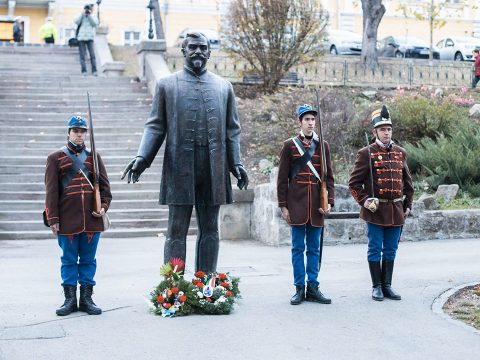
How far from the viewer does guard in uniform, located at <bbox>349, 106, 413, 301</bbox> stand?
910 centimetres

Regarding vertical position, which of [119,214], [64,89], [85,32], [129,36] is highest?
[129,36]

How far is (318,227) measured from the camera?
8.88 m

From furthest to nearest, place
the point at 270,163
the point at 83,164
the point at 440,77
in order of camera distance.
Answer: the point at 440,77 < the point at 270,163 < the point at 83,164

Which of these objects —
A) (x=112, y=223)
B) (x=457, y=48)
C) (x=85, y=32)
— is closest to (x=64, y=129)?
(x=112, y=223)

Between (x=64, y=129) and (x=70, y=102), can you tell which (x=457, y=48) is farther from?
(x=64, y=129)

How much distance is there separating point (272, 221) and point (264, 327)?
5.84 metres

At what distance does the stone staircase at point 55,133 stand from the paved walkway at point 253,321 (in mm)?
3441

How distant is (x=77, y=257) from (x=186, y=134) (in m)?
1.42

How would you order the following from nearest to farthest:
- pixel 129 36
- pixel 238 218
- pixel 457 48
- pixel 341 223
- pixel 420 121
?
pixel 341 223 → pixel 238 218 → pixel 420 121 → pixel 457 48 → pixel 129 36

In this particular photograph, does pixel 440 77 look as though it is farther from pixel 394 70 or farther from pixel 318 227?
pixel 318 227

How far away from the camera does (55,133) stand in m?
18.9

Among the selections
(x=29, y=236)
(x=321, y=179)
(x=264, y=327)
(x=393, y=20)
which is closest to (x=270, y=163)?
(x=29, y=236)

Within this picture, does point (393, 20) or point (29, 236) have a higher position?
point (393, 20)

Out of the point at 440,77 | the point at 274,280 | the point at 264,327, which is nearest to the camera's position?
the point at 264,327
